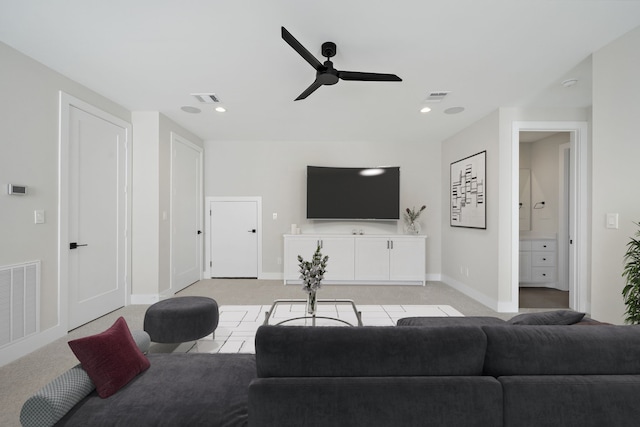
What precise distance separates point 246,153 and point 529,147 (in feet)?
17.5

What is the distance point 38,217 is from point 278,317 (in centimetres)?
255

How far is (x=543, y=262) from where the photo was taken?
16.0ft

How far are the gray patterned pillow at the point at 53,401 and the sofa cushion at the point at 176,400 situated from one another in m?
0.04

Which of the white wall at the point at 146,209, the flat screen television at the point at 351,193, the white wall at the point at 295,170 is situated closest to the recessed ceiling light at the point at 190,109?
the white wall at the point at 146,209

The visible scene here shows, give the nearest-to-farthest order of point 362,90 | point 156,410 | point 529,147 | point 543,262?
point 156,410 → point 362,90 → point 543,262 → point 529,147

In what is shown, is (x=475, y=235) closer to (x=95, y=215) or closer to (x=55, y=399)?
(x=55, y=399)

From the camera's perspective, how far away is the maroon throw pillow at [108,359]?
130 centimetres

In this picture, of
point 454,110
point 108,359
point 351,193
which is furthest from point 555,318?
point 351,193

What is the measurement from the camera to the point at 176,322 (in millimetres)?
2361

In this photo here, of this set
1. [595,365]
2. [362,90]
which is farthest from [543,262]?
[595,365]

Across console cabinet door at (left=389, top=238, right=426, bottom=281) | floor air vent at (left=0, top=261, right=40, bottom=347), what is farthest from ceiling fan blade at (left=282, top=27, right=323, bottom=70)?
console cabinet door at (left=389, top=238, right=426, bottom=281)

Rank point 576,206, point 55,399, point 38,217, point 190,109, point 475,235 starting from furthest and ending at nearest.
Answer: point 475,235 → point 190,109 → point 576,206 → point 38,217 → point 55,399

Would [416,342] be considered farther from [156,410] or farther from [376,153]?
[376,153]

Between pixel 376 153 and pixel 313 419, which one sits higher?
pixel 376 153
